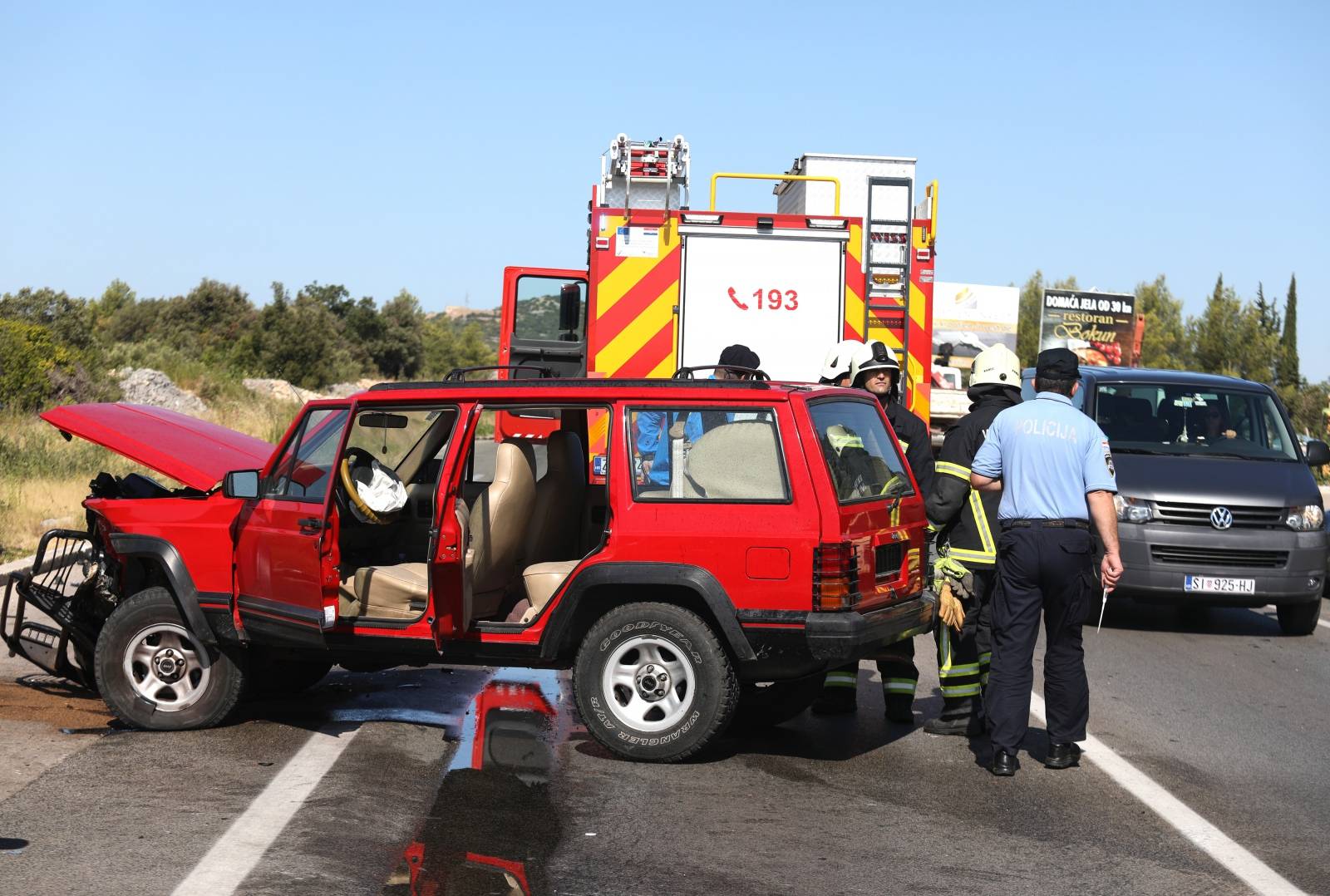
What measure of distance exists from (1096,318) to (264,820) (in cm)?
4382

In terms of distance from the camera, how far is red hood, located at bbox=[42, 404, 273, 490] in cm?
749

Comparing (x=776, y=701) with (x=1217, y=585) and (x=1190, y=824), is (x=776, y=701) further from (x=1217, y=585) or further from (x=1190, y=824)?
(x=1217, y=585)

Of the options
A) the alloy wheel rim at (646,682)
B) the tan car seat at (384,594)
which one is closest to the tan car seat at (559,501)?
the tan car seat at (384,594)

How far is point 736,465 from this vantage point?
267 inches

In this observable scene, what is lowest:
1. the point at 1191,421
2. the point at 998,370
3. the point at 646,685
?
the point at 646,685

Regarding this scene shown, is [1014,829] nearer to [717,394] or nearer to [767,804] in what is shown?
[767,804]

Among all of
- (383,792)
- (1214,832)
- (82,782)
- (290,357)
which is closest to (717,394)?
(383,792)

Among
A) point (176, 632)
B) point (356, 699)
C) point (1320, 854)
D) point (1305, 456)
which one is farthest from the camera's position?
point (1305, 456)

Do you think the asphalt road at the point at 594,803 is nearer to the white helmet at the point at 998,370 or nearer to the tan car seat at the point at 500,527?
the tan car seat at the point at 500,527

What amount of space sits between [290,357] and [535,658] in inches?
1474

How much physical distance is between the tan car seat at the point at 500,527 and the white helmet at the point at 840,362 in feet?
6.29

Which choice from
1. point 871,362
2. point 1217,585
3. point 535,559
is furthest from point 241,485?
point 1217,585

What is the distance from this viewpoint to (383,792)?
20.4 feet

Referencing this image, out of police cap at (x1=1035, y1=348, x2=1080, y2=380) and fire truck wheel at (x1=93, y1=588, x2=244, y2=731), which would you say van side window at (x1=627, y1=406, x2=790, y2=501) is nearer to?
police cap at (x1=1035, y1=348, x2=1080, y2=380)
